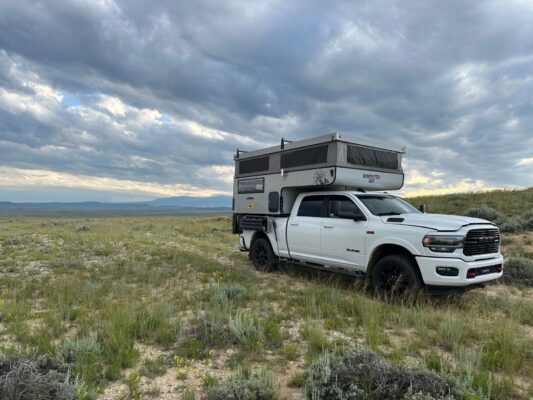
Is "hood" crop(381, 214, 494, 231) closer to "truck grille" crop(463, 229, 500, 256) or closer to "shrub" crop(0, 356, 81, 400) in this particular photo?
"truck grille" crop(463, 229, 500, 256)

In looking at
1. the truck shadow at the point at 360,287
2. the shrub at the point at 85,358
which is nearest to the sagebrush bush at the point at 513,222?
the truck shadow at the point at 360,287

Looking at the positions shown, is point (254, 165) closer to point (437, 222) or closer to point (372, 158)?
point (372, 158)

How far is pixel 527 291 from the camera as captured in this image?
764 cm

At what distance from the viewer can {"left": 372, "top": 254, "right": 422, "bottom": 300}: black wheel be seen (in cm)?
610

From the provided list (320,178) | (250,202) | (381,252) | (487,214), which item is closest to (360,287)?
(381,252)

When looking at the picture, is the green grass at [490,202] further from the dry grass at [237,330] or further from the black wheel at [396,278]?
the black wheel at [396,278]

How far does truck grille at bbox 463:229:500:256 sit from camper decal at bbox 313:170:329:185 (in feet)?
9.38

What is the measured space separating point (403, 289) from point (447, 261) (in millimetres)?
932

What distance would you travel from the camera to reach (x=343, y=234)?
7.40m

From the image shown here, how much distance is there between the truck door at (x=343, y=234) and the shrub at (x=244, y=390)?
13.3ft

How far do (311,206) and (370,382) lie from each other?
17.6 feet

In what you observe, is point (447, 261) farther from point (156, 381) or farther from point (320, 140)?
point (156, 381)

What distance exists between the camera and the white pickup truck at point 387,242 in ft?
19.3

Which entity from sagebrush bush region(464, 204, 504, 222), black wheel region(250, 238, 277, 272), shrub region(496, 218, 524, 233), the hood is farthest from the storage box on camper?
sagebrush bush region(464, 204, 504, 222)
